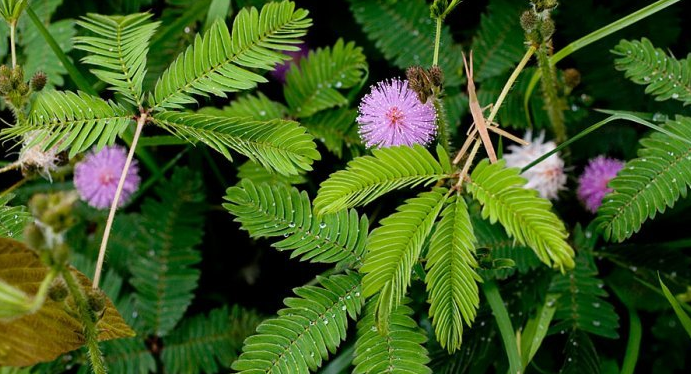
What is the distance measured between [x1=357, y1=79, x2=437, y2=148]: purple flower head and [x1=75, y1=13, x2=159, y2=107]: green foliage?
473mm

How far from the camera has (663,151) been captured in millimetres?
1363

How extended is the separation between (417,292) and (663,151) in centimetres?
59

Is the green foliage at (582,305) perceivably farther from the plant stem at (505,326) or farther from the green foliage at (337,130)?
the green foliage at (337,130)

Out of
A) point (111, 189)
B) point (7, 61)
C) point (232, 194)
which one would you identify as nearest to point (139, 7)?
point (7, 61)

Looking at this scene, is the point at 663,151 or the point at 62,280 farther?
the point at 663,151

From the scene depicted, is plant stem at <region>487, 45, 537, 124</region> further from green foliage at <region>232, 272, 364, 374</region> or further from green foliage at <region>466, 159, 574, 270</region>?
green foliage at <region>232, 272, 364, 374</region>

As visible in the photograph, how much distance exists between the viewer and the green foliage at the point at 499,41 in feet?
5.70

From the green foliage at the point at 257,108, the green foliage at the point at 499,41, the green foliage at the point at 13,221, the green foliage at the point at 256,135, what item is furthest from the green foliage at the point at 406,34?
the green foliage at the point at 13,221

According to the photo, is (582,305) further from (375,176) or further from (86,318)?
(86,318)

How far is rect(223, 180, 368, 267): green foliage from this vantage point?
129 centimetres

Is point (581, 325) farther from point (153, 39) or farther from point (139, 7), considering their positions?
point (139, 7)

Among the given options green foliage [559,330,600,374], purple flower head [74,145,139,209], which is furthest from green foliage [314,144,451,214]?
purple flower head [74,145,139,209]

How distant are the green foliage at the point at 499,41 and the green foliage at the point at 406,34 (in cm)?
6

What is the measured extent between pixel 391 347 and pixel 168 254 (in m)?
0.75
